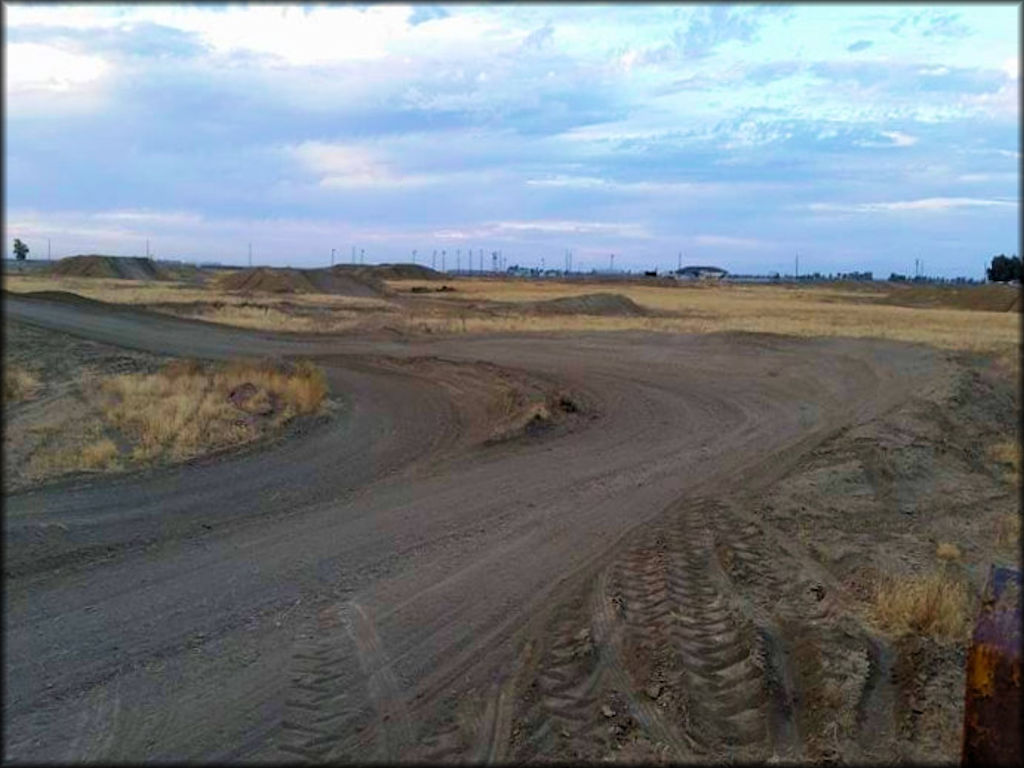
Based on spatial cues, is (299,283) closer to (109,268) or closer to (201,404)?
(109,268)

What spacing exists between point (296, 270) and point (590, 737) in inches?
3517

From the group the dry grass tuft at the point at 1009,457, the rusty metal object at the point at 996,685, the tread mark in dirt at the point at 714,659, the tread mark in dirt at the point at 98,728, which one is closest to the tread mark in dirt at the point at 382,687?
the tread mark in dirt at the point at 98,728

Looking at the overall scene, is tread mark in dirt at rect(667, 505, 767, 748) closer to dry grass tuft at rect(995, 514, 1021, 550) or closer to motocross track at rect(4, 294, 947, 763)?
motocross track at rect(4, 294, 947, 763)

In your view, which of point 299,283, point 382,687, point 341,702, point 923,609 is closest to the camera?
point 341,702

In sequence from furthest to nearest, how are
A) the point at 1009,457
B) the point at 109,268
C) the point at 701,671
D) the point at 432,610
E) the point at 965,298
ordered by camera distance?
the point at 109,268
the point at 965,298
the point at 1009,457
the point at 432,610
the point at 701,671

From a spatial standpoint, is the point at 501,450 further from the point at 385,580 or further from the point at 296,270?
the point at 296,270

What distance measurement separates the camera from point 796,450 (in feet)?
42.9

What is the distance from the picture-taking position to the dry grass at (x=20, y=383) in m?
16.3

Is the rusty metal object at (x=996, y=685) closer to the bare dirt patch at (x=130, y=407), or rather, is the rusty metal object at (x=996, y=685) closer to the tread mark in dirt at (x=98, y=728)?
the tread mark in dirt at (x=98, y=728)

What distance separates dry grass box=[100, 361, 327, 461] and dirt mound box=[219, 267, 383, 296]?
61.9m

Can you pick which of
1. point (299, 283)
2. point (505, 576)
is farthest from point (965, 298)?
point (505, 576)

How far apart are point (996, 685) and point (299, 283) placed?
278ft

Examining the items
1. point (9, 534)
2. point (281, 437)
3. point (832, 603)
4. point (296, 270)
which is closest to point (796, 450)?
point (832, 603)

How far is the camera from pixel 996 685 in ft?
8.44
